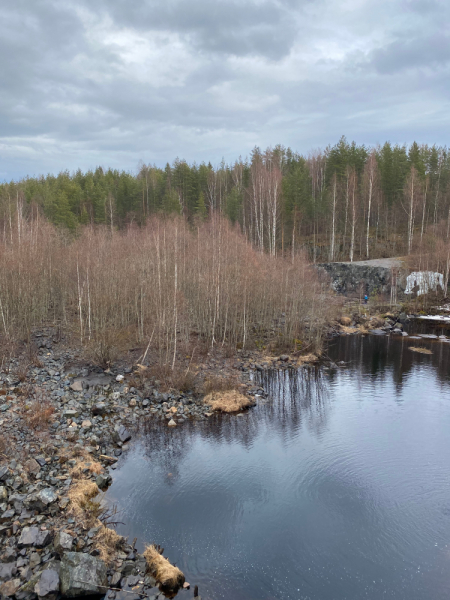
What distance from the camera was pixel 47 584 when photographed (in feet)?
30.2

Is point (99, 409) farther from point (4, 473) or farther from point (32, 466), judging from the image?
Result: point (4, 473)

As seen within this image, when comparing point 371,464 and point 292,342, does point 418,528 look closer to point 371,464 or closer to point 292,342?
point 371,464

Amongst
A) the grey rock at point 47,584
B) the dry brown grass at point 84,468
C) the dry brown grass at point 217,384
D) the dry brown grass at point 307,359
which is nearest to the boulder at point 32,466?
the dry brown grass at point 84,468

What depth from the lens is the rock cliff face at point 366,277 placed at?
4991cm

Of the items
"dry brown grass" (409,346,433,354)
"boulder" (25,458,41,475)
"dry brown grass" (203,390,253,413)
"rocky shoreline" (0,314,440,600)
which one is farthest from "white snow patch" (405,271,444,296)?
"boulder" (25,458,41,475)

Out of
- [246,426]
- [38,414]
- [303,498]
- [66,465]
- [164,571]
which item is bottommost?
[303,498]

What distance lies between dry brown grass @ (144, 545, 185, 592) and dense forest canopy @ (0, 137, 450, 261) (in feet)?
146

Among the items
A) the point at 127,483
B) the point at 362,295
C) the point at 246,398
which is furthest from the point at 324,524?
the point at 362,295

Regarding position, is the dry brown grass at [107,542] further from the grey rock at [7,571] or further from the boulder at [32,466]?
the boulder at [32,466]

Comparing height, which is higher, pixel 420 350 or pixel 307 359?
pixel 420 350

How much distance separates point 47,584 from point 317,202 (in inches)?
2401

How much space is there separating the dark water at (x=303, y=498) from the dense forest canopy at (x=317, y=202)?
3608 centimetres

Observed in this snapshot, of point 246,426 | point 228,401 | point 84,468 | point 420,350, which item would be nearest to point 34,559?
point 84,468

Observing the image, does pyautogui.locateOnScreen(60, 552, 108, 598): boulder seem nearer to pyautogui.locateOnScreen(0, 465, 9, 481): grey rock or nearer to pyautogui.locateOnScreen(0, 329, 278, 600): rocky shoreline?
pyautogui.locateOnScreen(0, 329, 278, 600): rocky shoreline
